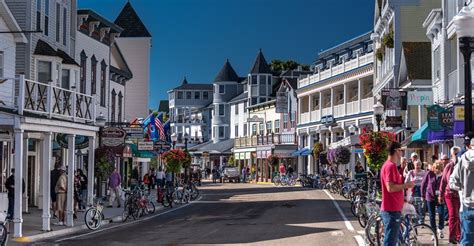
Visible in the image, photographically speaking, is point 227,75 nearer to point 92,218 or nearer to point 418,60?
point 418,60

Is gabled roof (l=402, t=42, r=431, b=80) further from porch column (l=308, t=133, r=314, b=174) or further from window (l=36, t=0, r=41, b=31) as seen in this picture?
porch column (l=308, t=133, r=314, b=174)

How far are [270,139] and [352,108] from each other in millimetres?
20657

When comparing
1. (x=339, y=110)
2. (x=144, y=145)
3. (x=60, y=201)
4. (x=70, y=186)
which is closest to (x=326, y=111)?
(x=339, y=110)

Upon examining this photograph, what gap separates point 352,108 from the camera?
67938mm

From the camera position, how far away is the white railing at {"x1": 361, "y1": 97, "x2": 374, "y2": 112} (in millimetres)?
63294

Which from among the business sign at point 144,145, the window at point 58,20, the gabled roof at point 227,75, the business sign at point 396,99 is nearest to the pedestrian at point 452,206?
the business sign at point 396,99

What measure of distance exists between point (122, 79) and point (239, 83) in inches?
2392

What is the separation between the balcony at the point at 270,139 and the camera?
85.1 m

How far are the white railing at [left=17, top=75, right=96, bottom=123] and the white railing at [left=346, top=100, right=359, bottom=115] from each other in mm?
42485

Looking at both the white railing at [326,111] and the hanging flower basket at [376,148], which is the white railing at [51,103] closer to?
the hanging flower basket at [376,148]

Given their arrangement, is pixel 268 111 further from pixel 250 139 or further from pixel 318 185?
pixel 318 185

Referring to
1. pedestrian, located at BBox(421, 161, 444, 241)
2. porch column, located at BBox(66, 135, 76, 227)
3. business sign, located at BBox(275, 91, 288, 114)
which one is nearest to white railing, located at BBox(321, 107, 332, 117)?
business sign, located at BBox(275, 91, 288, 114)

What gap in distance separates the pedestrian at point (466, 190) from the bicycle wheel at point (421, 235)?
→ 2.48m

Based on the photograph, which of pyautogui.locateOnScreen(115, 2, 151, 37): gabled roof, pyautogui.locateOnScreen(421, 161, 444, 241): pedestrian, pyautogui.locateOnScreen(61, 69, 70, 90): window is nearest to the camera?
pyautogui.locateOnScreen(421, 161, 444, 241): pedestrian
